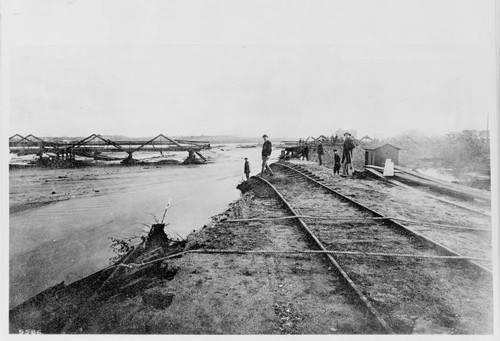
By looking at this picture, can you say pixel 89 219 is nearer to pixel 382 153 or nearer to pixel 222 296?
pixel 222 296

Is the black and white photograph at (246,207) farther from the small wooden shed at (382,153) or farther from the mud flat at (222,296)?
the small wooden shed at (382,153)

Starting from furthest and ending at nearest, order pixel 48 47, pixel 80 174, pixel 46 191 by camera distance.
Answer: pixel 80 174 < pixel 46 191 < pixel 48 47

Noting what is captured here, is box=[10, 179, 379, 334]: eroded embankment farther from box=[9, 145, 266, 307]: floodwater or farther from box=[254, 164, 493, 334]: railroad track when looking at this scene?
box=[9, 145, 266, 307]: floodwater

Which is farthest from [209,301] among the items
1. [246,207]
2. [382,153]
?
[382,153]

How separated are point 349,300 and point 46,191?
30.0 ft

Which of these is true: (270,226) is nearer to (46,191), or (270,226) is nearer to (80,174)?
(46,191)

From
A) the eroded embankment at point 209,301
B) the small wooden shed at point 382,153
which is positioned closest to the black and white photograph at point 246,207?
the eroded embankment at point 209,301

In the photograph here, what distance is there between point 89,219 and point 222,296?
4424mm

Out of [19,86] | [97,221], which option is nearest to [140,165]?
[97,221]

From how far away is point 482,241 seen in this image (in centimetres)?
415

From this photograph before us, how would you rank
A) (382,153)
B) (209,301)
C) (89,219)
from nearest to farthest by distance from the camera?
1. (209,301)
2. (89,219)
3. (382,153)

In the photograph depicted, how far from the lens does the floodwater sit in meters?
4.23

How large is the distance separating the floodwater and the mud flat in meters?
0.61

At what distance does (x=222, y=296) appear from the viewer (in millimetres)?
2984
